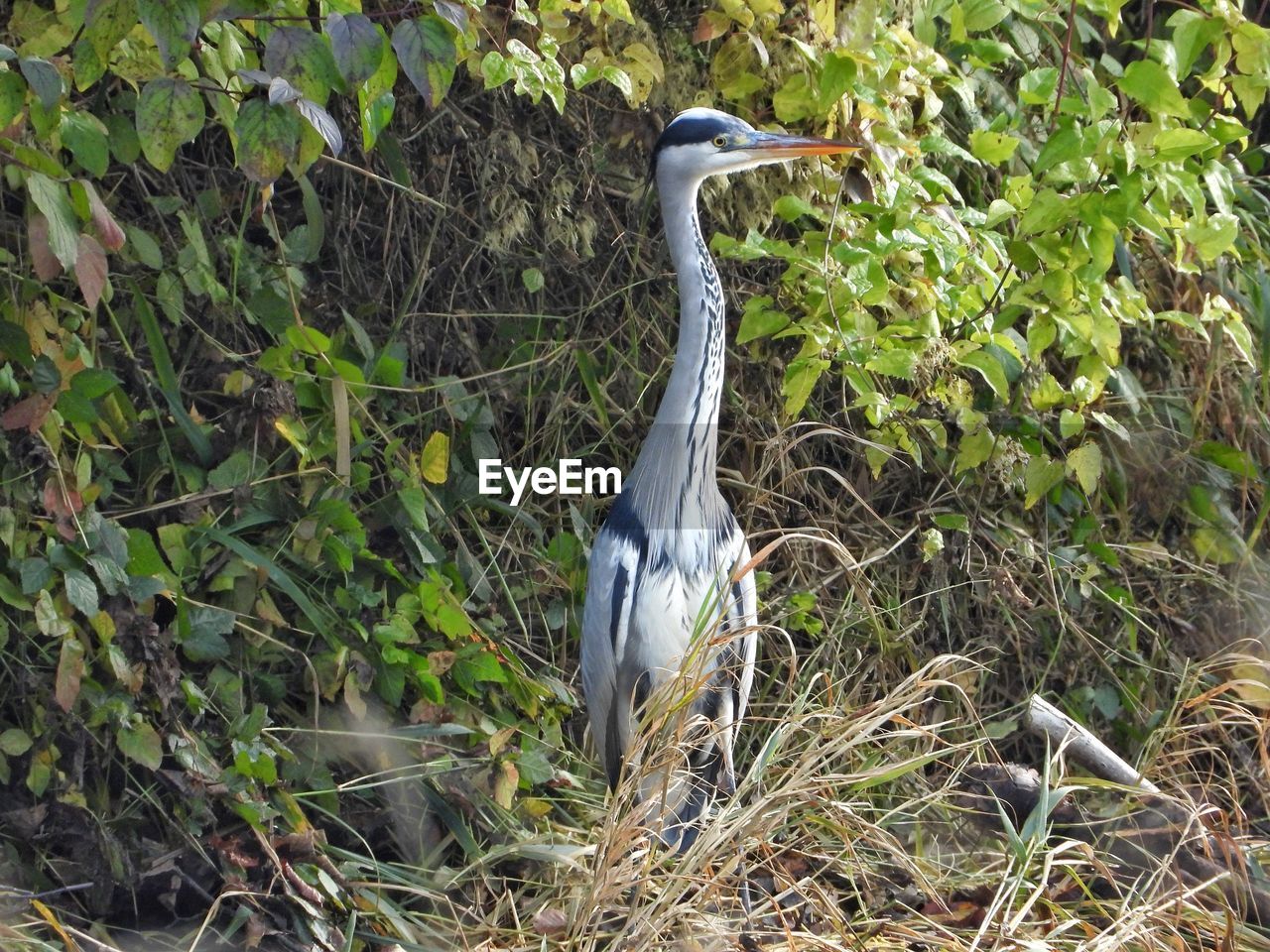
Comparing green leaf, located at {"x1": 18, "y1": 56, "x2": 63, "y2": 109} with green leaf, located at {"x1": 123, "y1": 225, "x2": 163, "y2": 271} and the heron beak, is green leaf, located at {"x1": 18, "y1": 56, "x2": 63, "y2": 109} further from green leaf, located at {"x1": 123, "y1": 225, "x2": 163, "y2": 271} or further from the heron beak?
the heron beak

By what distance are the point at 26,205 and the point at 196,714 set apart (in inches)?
27.9

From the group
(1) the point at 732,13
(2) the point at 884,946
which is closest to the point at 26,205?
(1) the point at 732,13

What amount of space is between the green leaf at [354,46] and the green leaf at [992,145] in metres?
1.18

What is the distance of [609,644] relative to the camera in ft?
6.05

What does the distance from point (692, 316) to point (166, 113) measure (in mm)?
689

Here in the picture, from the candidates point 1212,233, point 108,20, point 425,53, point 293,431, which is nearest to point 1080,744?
point 1212,233

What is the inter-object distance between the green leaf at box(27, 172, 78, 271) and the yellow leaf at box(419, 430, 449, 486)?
0.68 meters

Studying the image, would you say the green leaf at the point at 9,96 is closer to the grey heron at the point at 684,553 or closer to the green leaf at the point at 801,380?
the grey heron at the point at 684,553

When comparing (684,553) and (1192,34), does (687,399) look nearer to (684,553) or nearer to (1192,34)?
(684,553)

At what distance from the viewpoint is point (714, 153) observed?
176cm

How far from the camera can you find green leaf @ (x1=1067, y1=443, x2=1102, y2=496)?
232cm

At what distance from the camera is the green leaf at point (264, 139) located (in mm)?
1374

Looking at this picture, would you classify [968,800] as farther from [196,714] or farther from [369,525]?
[196,714]

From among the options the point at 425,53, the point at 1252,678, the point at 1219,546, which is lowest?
the point at 1252,678
